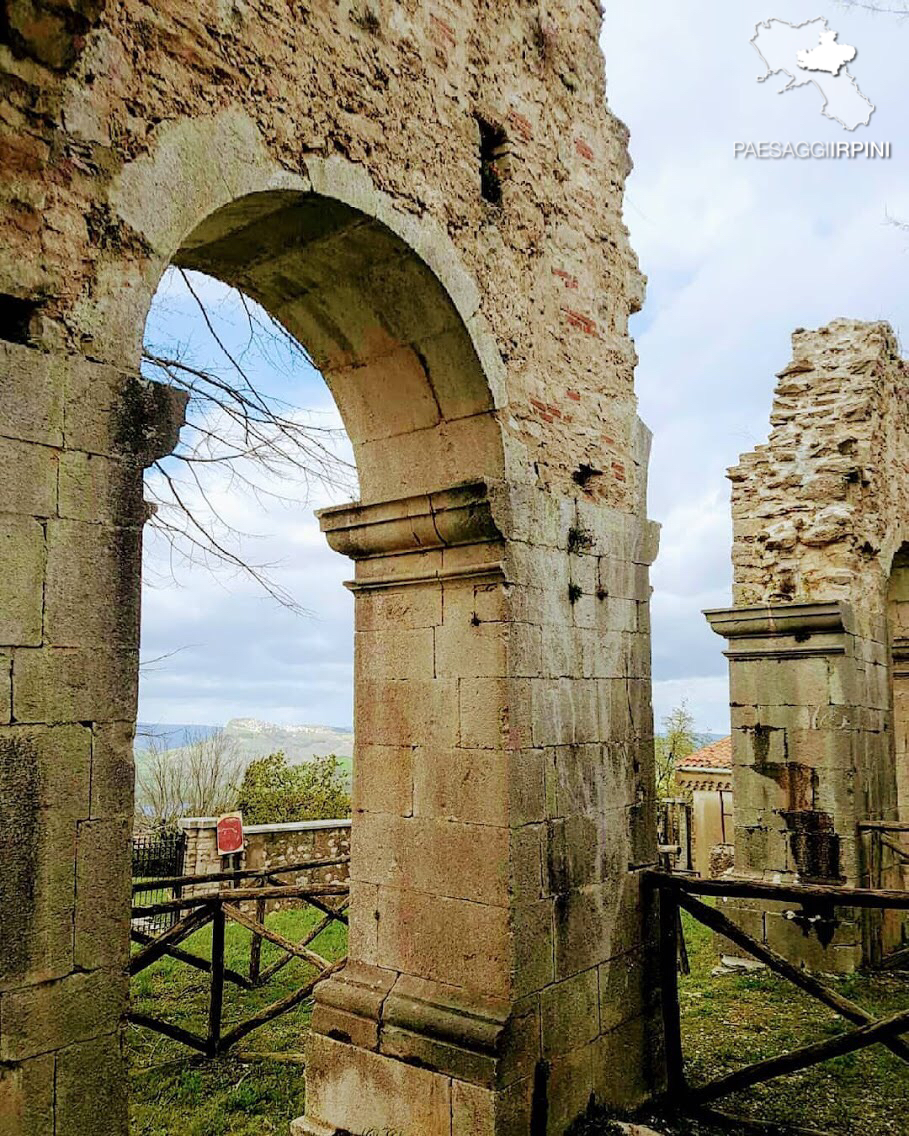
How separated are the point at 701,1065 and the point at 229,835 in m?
6.48

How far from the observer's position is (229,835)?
10.4 metres

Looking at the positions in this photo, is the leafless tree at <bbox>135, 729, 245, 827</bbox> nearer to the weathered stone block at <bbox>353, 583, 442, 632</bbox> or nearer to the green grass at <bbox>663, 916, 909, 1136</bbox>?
the green grass at <bbox>663, 916, 909, 1136</bbox>

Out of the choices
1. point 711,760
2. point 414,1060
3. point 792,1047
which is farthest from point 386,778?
point 711,760

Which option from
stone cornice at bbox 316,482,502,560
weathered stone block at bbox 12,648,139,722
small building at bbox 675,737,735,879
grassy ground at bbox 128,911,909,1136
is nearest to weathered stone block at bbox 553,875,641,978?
grassy ground at bbox 128,911,909,1136

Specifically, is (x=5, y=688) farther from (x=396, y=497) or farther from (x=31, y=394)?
(x=396, y=497)

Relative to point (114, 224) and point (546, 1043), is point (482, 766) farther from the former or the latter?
point (114, 224)

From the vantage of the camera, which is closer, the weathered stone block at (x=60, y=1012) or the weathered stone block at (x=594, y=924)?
the weathered stone block at (x=60, y=1012)

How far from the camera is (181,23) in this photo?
9.36ft

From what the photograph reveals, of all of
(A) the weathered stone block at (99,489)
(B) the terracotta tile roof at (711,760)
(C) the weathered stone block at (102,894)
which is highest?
Answer: (A) the weathered stone block at (99,489)

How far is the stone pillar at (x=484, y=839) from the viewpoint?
3877 mm

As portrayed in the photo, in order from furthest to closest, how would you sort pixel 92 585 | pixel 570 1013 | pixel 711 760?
pixel 711 760 → pixel 570 1013 → pixel 92 585

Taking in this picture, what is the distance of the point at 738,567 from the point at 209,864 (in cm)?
747

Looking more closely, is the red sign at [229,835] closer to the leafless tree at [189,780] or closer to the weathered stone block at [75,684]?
the weathered stone block at [75,684]

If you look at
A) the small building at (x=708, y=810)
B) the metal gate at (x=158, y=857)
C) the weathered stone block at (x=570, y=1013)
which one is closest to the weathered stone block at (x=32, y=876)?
the weathered stone block at (x=570, y=1013)
